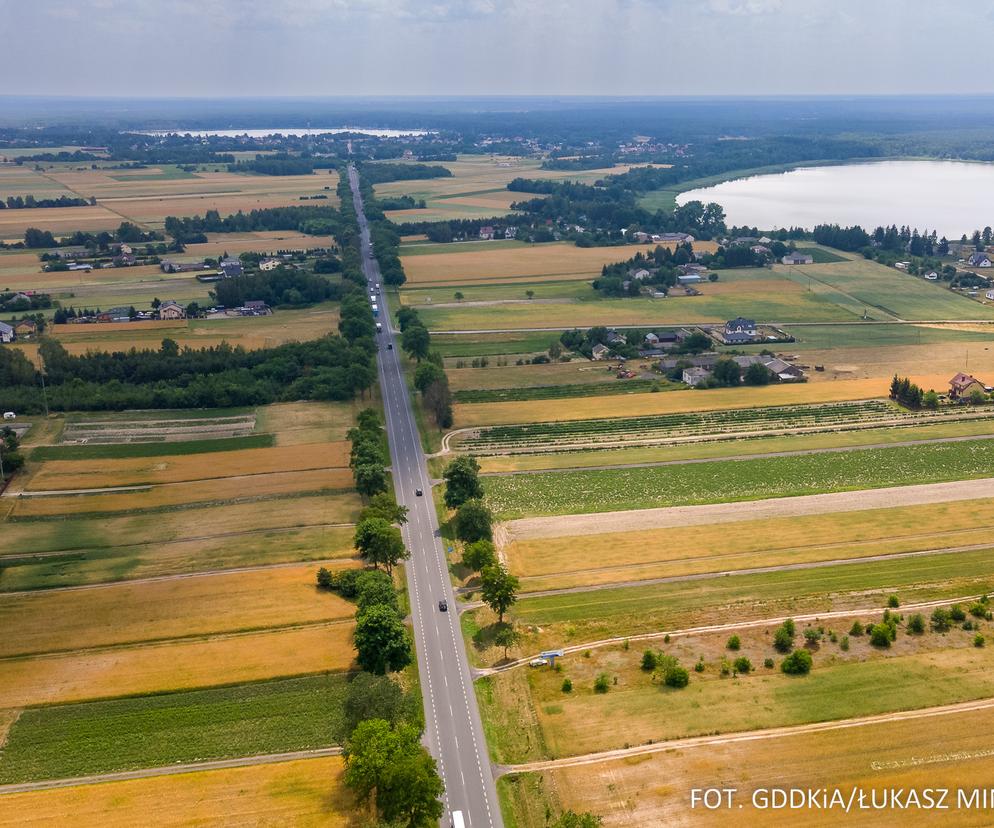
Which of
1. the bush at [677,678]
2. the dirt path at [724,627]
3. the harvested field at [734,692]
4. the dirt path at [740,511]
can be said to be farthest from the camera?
the dirt path at [740,511]

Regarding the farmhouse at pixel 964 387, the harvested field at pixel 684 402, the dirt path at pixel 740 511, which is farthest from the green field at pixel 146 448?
the farmhouse at pixel 964 387

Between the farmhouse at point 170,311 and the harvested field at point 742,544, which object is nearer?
the harvested field at point 742,544

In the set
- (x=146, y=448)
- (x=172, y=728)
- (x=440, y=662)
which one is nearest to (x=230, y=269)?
(x=146, y=448)

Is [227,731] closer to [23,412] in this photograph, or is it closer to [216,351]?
[23,412]

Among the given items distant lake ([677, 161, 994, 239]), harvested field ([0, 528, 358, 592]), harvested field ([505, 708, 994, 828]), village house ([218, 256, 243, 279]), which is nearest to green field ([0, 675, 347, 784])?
harvested field ([505, 708, 994, 828])

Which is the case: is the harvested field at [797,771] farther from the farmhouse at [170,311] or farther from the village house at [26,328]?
the village house at [26,328]

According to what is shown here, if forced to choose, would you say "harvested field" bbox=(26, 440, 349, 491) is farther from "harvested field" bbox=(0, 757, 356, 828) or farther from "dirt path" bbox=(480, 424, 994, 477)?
"harvested field" bbox=(0, 757, 356, 828)

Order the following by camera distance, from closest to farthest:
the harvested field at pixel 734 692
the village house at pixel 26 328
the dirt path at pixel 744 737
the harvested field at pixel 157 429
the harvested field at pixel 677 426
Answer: the dirt path at pixel 744 737, the harvested field at pixel 734 692, the harvested field at pixel 677 426, the harvested field at pixel 157 429, the village house at pixel 26 328
